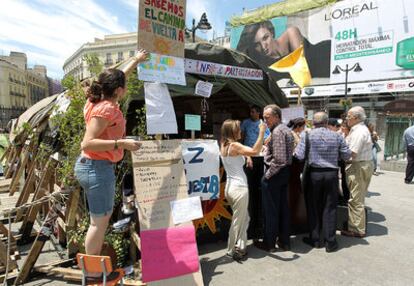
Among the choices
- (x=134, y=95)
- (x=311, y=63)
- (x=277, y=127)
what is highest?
(x=311, y=63)

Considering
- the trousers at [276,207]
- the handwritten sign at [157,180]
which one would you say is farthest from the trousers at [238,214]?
the handwritten sign at [157,180]

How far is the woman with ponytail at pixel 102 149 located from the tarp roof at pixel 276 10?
32.9 meters

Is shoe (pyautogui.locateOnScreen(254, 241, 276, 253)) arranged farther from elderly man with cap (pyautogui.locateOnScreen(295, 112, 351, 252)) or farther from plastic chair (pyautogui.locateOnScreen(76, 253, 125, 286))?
plastic chair (pyautogui.locateOnScreen(76, 253, 125, 286))

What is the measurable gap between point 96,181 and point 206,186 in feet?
5.29

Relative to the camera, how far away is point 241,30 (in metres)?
37.8

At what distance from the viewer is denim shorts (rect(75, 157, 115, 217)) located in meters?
2.46

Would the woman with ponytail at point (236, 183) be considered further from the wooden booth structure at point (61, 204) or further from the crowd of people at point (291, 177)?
the wooden booth structure at point (61, 204)

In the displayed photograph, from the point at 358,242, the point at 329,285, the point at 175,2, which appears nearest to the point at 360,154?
the point at 358,242

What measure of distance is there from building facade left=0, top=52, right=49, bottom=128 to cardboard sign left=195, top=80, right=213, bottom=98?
205ft

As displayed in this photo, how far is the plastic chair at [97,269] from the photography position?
2.55 metres

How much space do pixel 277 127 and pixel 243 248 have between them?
1542 mm

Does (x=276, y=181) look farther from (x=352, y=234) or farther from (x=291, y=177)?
(x=352, y=234)

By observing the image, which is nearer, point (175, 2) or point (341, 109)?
point (175, 2)

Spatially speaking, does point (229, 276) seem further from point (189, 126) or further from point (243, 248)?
point (189, 126)
